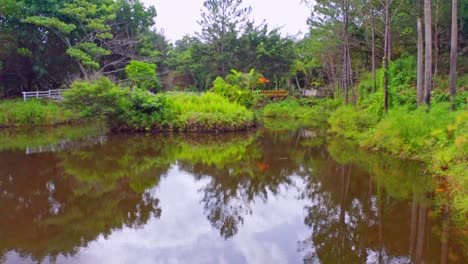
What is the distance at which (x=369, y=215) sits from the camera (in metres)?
6.29

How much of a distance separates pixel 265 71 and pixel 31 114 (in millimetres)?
20408

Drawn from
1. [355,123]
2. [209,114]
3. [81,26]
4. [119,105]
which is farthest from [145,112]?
[81,26]

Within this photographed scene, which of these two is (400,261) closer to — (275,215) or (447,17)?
(275,215)

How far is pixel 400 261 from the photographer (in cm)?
463

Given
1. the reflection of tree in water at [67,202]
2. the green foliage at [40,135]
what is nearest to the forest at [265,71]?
the green foliage at [40,135]

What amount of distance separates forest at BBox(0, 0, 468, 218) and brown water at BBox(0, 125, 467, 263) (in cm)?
129

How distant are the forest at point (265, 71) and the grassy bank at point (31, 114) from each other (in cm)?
6

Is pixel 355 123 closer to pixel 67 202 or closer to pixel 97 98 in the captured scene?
pixel 67 202

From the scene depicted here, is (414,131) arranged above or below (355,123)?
above

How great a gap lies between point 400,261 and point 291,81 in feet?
113

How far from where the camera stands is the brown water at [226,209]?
16.5ft

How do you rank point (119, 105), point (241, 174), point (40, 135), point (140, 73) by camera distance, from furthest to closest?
point (140, 73) → point (40, 135) → point (119, 105) → point (241, 174)

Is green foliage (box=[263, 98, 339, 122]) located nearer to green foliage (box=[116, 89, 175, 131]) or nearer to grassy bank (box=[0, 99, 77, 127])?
green foliage (box=[116, 89, 175, 131])

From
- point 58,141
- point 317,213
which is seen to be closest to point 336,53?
point 58,141
